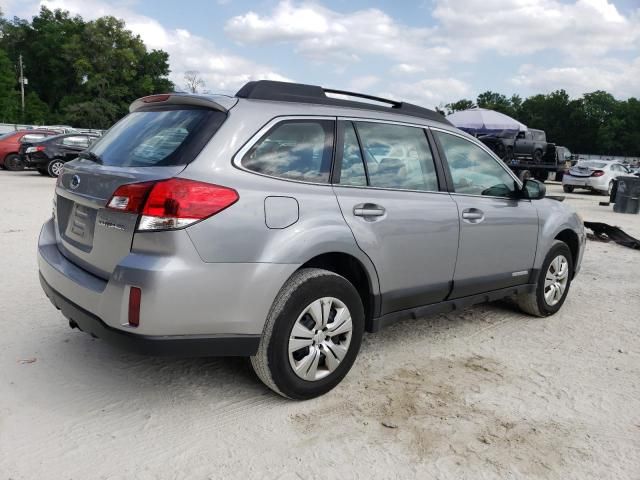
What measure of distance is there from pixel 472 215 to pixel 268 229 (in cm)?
181

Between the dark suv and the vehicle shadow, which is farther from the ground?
the dark suv

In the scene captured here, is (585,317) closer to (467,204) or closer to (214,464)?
(467,204)

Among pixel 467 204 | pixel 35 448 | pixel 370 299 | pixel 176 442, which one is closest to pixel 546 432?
pixel 370 299

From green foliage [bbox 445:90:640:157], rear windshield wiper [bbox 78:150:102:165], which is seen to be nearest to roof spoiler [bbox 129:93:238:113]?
rear windshield wiper [bbox 78:150:102:165]

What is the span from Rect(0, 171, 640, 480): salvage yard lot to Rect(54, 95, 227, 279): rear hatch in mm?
798

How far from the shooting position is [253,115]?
10.2ft

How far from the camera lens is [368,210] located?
3.45m

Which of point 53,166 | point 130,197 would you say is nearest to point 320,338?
point 130,197

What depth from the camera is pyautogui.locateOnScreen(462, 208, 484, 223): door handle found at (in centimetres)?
406

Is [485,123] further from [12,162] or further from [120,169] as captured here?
[120,169]

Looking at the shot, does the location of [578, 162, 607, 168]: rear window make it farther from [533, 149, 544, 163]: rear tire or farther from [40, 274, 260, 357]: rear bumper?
[40, 274, 260, 357]: rear bumper

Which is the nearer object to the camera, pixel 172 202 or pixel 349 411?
pixel 172 202

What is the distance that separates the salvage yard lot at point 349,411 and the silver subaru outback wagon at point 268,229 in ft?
1.17

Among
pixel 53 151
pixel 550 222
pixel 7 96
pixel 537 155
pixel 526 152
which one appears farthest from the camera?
pixel 7 96
